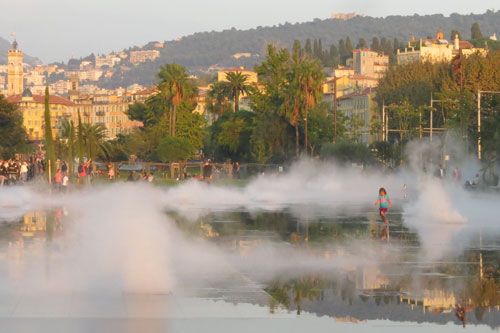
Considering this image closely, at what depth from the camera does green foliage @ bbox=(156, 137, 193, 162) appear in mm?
106625

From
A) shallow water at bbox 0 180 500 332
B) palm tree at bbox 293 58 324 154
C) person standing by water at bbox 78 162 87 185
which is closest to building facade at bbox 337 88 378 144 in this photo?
palm tree at bbox 293 58 324 154

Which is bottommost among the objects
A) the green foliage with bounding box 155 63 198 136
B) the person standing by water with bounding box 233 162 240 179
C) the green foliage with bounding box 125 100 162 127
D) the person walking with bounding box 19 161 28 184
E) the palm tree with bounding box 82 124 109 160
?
the person standing by water with bounding box 233 162 240 179

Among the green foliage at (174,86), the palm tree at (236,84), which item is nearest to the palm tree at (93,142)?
the green foliage at (174,86)

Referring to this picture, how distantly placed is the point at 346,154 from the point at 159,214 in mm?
55934

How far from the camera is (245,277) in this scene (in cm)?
1522

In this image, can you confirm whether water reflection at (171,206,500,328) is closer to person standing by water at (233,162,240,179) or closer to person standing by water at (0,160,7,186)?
person standing by water at (0,160,7,186)

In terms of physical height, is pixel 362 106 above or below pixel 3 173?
above

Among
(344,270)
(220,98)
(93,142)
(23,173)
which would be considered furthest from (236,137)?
(344,270)

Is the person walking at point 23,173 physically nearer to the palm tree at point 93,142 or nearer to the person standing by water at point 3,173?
the person standing by water at point 3,173

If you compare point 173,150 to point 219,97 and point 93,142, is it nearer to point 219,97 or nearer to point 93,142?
point 93,142

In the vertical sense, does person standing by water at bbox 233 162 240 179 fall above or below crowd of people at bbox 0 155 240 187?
below

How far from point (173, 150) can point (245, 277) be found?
301 feet

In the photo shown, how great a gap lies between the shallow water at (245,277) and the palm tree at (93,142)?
272 ft

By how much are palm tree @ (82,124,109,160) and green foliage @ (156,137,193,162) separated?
8019 mm
